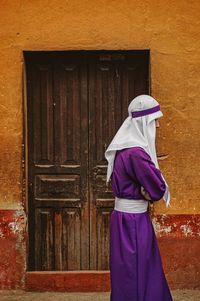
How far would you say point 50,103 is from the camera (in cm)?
683

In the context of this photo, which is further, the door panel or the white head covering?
the door panel

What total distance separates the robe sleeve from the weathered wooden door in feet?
5.57

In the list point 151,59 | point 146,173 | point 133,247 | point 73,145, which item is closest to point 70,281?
point 73,145

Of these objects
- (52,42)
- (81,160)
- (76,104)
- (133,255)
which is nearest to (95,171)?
(81,160)

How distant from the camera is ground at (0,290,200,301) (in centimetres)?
653

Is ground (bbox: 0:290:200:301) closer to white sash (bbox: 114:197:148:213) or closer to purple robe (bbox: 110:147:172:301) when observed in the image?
purple robe (bbox: 110:147:172:301)

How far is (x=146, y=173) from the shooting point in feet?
16.7

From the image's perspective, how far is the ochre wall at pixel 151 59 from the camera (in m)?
6.52

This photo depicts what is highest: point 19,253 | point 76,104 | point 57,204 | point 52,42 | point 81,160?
point 52,42

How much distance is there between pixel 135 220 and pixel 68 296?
Answer: 5.63 feet

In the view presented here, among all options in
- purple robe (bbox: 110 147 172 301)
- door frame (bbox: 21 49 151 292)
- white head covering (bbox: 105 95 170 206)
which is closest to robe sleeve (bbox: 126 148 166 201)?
purple robe (bbox: 110 147 172 301)

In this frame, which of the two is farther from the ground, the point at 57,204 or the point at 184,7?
the point at 184,7

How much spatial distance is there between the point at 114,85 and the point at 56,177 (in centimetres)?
110

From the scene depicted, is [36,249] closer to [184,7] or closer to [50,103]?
[50,103]
